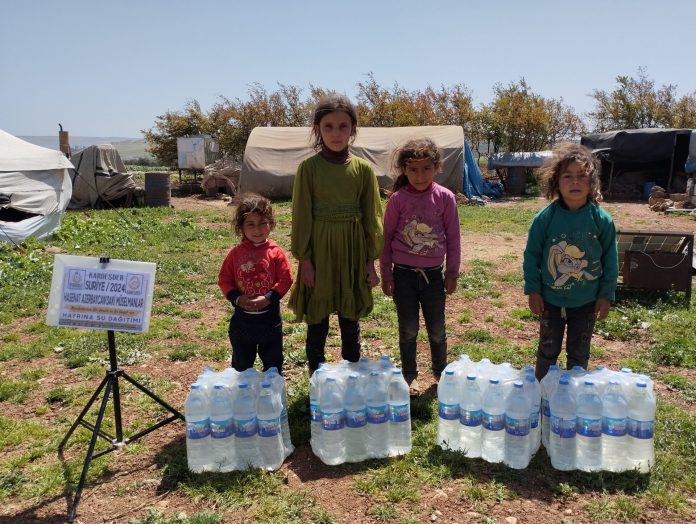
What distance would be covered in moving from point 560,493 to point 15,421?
147 inches

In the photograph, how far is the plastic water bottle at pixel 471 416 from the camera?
10.9 feet

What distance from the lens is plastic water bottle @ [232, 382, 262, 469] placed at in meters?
3.24

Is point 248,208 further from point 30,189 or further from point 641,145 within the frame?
point 641,145

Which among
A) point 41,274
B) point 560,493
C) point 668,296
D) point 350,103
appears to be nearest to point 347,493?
point 560,493

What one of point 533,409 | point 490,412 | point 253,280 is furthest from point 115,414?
point 533,409

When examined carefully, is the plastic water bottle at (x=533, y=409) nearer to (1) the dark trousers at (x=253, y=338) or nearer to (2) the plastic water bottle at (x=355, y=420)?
(2) the plastic water bottle at (x=355, y=420)

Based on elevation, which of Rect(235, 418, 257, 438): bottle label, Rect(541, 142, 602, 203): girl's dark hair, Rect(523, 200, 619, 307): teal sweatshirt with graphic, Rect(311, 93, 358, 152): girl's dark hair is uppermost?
Result: Rect(311, 93, 358, 152): girl's dark hair

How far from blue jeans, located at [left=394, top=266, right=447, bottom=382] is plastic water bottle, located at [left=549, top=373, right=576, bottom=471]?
1072 mm

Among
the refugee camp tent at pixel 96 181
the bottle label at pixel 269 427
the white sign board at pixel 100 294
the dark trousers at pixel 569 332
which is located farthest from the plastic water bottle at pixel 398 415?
the refugee camp tent at pixel 96 181

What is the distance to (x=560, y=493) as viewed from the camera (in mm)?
3039

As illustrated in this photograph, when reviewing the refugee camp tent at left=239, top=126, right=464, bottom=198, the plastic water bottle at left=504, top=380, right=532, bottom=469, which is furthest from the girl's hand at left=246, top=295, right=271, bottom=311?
the refugee camp tent at left=239, top=126, right=464, bottom=198

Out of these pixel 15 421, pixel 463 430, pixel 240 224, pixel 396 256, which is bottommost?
pixel 15 421

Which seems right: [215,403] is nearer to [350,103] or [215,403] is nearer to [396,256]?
[396,256]

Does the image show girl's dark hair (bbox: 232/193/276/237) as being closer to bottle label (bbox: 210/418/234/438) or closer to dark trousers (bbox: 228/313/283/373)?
dark trousers (bbox: 228/313/283/373)
